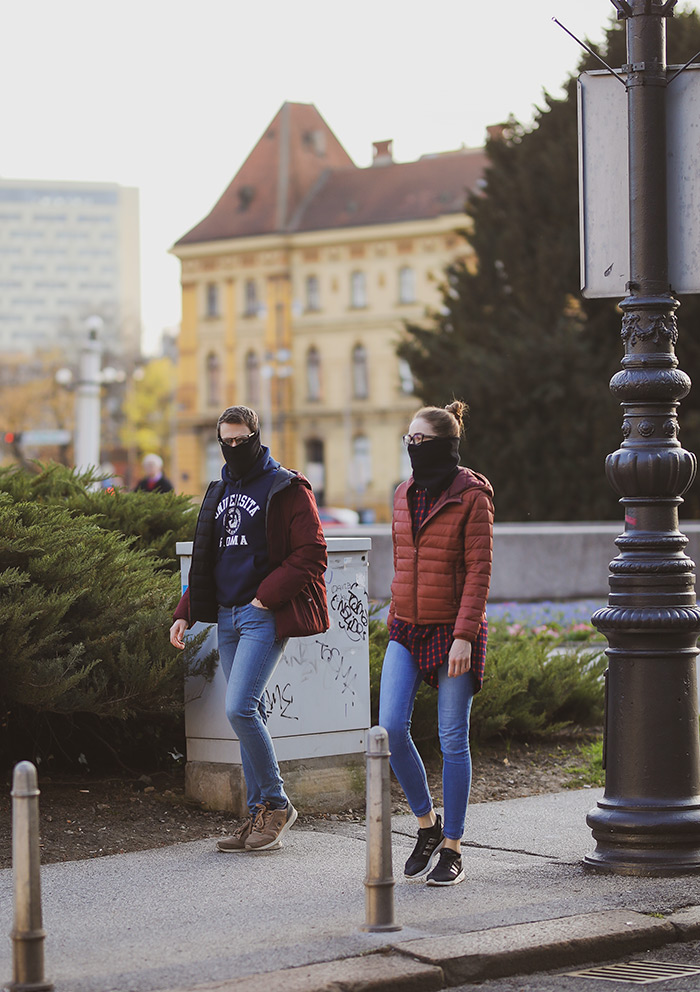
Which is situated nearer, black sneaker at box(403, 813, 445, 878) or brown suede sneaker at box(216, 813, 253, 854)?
black sneaker at box(403, 813, 445, 878)

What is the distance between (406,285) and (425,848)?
84341mm

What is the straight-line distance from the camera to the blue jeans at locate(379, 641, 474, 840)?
6250 mm

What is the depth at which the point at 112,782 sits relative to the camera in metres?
7.80

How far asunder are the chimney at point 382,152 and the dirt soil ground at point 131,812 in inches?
3517

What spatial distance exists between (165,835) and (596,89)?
386 centimetres

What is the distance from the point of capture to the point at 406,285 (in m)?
89.5

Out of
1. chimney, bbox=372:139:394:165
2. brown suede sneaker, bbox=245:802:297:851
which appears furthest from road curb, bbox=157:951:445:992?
chimney, bbox=372:139:394:165

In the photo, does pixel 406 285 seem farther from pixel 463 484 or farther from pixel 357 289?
pixel 463 484

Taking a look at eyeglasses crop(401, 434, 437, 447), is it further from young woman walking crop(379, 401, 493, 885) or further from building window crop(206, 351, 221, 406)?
building window crop(206, 351, 221, 406)

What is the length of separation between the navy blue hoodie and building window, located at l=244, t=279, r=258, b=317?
8758 centimetres

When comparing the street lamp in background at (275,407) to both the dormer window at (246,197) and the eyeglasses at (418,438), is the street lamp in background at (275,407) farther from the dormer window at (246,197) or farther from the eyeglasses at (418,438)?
the eyeglasses at (418,438)

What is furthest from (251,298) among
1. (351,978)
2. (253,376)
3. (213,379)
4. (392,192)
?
(351,978)

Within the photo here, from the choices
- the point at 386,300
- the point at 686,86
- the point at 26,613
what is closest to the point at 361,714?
the point at 26,613

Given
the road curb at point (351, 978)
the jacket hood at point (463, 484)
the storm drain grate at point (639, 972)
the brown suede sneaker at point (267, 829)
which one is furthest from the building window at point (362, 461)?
the road curb at point (351, 978)
